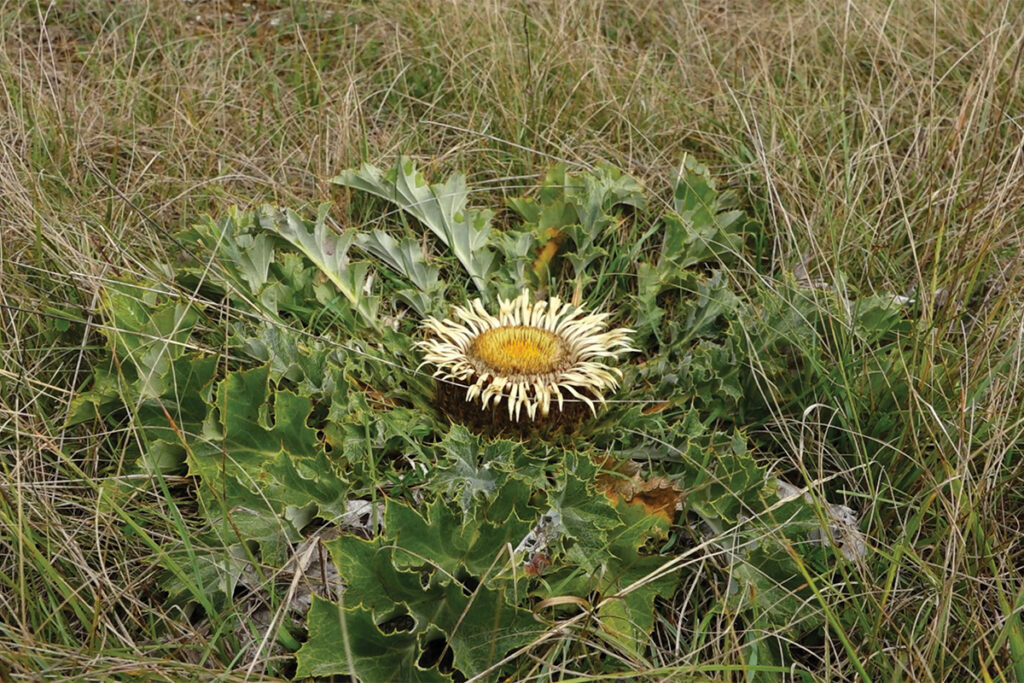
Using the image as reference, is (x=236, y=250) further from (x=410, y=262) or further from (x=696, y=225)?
(x=696, y=225)

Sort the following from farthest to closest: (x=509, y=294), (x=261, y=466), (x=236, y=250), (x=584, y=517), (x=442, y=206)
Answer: (x=442, y=206) < (x=509, y=294) < (x=236, y=250) < (x=261, y=466) < (x=584, y=517)

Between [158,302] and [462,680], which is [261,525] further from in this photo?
[158,302]

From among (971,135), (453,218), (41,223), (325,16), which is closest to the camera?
(41,223)

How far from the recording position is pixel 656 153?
3092 millimetres

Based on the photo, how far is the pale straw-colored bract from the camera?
6.77 ft

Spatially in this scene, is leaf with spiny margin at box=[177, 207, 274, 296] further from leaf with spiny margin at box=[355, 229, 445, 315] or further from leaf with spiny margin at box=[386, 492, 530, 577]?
leaf with spiny margin at box=[386, 492, 530, 577]

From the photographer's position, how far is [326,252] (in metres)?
2.50

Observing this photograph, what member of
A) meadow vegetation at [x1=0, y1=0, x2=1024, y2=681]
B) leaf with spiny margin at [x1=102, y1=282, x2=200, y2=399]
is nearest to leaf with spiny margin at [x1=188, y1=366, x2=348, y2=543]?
meadow vegetation at [x1=0, y1=0, x2=1024, y2=681]

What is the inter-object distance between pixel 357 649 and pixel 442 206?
4.32ft

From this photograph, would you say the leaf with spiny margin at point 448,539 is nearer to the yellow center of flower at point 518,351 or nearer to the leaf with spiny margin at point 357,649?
the leaf with spiny margin at point 357,649

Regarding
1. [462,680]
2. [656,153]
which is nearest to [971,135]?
[656,153]

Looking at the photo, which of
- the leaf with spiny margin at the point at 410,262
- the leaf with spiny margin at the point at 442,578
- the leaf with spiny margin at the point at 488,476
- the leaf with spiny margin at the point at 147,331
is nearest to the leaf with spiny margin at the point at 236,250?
the leaf with spiny margin at the point at 147,331

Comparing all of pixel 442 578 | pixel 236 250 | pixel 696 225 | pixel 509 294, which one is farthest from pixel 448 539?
pixel 696 225

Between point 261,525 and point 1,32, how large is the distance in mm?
2107
